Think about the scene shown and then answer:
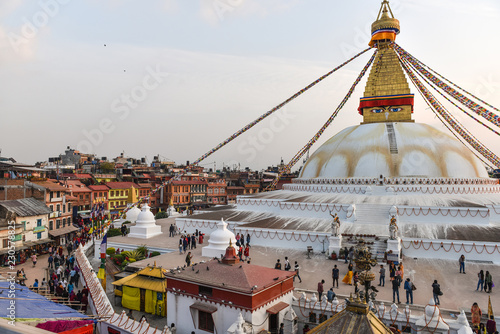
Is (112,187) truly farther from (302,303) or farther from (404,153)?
(302,303)

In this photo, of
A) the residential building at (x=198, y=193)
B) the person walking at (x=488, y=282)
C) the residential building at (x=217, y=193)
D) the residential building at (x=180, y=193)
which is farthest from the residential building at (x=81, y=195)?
the person walking at (x=488, y=282)

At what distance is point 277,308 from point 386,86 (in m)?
20.8

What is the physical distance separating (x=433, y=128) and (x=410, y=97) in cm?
260

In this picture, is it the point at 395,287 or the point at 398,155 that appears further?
the point at 398,155

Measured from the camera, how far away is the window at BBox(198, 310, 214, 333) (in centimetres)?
910

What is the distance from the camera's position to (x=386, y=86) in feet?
83.8

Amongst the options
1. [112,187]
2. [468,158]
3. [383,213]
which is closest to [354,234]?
[383,213]

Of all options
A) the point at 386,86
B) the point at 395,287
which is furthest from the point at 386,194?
the point at 395,287

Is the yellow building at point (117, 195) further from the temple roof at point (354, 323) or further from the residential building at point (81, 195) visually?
the temple roof at point (354, 323)

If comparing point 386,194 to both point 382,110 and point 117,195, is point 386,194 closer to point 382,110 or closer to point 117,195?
point 382,110

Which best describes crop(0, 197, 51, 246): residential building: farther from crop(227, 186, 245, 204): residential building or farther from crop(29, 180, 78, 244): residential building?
crop(227, 186, 245, 204): residential building

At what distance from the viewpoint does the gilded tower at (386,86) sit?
24984 mm

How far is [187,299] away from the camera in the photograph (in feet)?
31.2

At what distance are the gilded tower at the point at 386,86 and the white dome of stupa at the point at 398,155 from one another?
165 cm
